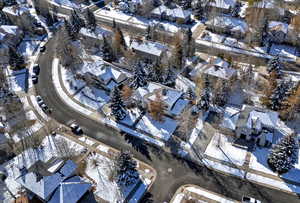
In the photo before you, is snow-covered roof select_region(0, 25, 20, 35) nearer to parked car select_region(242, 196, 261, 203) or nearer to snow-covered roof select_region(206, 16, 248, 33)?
snow-covered roof select_region(206, 16, 248, 33)

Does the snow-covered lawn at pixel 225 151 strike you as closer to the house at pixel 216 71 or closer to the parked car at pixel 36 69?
the house at pixel 216 71

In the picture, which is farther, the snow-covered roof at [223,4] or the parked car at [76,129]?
the snow-covered roof at [223,4]

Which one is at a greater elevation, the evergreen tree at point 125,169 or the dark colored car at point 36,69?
the dark colored car at point 36,69

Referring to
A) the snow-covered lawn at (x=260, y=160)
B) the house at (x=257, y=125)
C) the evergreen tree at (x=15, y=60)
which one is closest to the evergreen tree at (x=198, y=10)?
the house at (x=257, y=125)

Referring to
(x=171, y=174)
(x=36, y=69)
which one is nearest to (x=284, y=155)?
(x=171, y=174)

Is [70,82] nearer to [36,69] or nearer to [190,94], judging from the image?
[36,69]

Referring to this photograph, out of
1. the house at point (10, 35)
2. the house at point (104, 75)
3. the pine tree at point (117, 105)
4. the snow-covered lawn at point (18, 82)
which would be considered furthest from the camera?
the house at point (10, 35)
